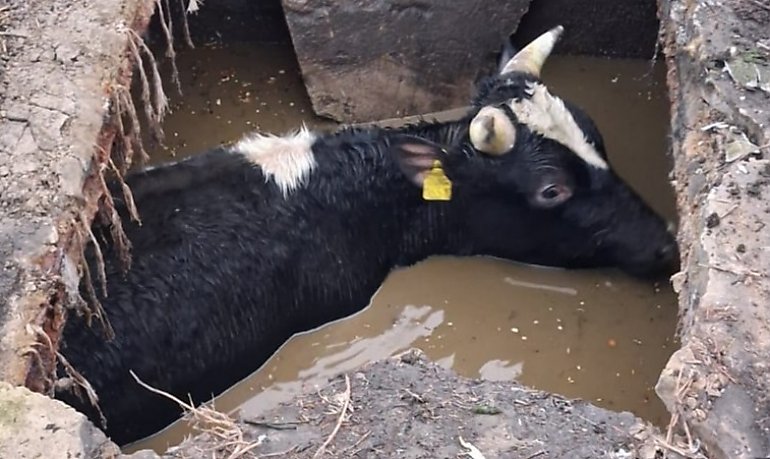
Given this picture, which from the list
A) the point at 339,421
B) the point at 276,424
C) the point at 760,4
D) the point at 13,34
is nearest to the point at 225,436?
the point at 276,424

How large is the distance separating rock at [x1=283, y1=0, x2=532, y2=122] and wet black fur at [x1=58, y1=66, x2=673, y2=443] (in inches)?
29.6

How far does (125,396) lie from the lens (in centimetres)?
468

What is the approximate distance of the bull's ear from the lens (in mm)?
5141

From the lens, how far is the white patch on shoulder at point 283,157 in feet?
17.2

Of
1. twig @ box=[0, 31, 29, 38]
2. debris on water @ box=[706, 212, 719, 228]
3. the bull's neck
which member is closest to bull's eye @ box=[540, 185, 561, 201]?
the bull's neck

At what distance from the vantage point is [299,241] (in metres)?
5.24

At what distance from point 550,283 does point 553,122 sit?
0.88 m

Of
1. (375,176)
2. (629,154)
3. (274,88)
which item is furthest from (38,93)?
(629,154)

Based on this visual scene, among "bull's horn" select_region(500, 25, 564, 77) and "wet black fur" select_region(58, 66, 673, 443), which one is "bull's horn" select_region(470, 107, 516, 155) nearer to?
"wet black fur" select_region(58, 66, 673, 443)

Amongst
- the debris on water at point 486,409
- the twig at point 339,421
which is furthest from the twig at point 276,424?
the debris on water at point 486,409

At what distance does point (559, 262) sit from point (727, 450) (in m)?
2.63

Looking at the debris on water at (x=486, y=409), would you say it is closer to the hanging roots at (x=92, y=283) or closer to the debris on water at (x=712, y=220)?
the debris on water at (x=712, y=220)

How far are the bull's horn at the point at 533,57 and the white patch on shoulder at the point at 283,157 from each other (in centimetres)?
111

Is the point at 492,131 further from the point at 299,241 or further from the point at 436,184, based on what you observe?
the point at 299,241
